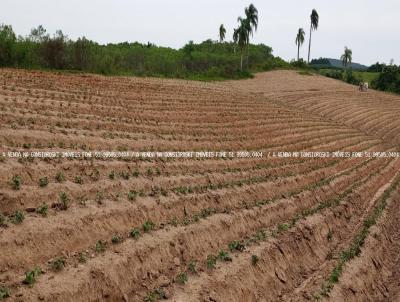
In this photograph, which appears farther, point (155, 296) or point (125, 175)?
point (125, 175)

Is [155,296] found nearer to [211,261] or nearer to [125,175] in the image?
[211,261]

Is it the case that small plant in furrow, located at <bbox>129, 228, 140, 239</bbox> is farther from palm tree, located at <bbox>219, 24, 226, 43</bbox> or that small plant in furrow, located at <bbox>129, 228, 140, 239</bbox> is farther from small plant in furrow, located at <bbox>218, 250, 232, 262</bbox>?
palm tree, located at <bbox>219, 24, 226, 43</bbox>

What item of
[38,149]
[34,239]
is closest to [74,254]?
[34,239]

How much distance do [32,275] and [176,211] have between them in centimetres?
478

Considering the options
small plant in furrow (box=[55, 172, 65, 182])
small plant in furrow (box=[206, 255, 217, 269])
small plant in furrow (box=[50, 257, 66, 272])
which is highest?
small plant in furrow (box=[55, 172, 65, 182])

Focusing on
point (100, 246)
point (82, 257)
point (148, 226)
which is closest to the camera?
point (82, 257)

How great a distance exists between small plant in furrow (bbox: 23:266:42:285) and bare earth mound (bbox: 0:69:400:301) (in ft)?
0.08

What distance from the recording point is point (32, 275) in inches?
302

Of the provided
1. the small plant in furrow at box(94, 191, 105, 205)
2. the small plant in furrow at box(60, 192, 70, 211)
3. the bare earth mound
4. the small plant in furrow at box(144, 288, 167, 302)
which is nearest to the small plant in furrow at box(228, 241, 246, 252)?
the bare earth mound

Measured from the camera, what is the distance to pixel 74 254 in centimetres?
881

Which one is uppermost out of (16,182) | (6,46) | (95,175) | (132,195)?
(6,46)

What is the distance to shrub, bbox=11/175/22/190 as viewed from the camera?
10.3m

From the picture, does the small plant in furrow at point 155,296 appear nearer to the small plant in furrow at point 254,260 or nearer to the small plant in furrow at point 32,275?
the small plant in furrow at point 32,275

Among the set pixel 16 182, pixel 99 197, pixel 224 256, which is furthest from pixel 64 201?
pixel 224 256
